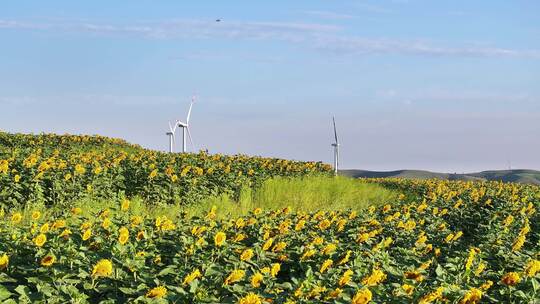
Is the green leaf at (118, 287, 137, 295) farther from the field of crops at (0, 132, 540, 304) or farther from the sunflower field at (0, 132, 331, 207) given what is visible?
the sunflower field at (0, 132, 331, 207)

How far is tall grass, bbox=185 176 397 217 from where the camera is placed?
46.0 ft

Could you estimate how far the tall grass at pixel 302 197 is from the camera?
1402cm

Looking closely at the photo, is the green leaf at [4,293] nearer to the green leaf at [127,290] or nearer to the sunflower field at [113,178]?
the green leaf at [127,290]

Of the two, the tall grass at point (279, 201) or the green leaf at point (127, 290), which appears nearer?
the green leaf at point (127, 290)

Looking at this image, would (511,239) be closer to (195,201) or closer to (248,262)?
(248,262)

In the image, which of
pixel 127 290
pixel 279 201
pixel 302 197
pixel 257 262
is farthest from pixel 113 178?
pixel 127 290

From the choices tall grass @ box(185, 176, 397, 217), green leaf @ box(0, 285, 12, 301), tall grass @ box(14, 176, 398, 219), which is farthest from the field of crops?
tall grass @ box(185, 176, 397, 217)

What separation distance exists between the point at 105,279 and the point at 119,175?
794 centimetres

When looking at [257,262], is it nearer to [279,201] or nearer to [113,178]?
[113,178]

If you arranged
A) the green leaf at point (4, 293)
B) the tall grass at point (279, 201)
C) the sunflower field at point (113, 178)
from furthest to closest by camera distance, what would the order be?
the tall grass at point (279, 201), the sunflower field at point (113, 178), the green leaf at point (4, 293)

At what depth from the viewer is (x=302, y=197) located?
16047 millimetres

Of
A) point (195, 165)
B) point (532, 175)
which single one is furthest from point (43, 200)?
point (532, 175)

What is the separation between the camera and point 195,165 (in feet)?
51.3

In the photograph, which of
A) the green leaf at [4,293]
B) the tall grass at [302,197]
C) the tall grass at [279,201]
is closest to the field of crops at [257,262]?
the green leaf at [4,293]
